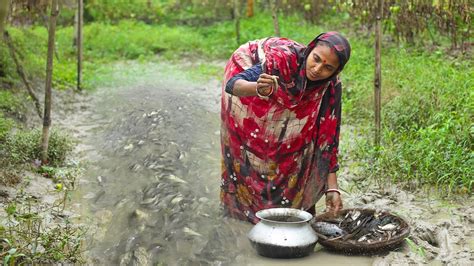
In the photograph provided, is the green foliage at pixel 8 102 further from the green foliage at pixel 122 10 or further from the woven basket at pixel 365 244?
the green foliage at pixel 122 10

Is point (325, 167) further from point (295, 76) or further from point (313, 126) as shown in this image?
point (295, 76)

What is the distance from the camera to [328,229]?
14.6 ft

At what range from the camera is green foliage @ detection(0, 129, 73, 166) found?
19.5ft

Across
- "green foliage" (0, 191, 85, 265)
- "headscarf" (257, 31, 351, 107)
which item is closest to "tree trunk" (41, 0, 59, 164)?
"green foliage" (0, 191, 85, 265)

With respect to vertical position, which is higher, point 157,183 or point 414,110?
point 414,110

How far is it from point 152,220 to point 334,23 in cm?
943

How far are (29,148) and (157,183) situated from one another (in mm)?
1262

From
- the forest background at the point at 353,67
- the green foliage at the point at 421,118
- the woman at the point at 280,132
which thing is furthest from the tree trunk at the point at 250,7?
the woman at the point at 280,132

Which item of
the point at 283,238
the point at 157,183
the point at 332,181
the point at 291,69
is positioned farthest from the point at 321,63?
the point at 157,183

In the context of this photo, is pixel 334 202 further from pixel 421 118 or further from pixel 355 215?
pixel 421 118

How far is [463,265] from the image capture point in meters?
4.05

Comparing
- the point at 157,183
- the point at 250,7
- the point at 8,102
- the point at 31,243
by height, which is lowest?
the point at 157,183

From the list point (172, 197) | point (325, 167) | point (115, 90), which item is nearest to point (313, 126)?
point (325, 167)

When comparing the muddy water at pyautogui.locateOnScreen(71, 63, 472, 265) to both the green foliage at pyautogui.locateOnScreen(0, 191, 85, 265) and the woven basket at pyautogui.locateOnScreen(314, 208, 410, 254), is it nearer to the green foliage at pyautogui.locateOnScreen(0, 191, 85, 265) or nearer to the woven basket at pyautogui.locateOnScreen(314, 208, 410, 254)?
the woven basket at pyautogui.locateOnScreen(314, 208, 410, 254)
